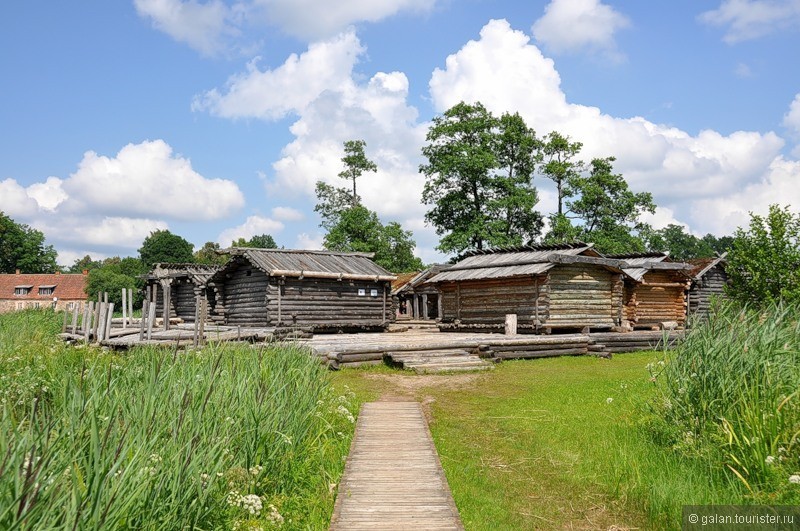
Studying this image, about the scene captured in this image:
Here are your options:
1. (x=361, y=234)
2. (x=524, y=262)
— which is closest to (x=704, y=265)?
(x=524, y=262)

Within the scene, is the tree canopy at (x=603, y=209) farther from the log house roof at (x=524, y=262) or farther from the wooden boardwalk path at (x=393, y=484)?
the wooden boardwalk path at (x=393, y=484)

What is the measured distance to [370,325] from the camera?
1198 inches

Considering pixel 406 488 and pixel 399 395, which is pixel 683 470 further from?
pixel 399 395

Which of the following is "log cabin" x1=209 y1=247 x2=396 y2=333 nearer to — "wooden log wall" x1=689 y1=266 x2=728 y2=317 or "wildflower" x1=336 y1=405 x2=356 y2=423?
"wildflower" x1=336 y1=405 x2=356 y2=423

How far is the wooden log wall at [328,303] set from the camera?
89.4 ft

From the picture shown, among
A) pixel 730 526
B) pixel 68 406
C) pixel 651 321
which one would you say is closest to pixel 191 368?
pixel 68 406

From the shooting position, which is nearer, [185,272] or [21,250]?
[185,272]

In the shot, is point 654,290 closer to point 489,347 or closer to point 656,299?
point 656,299

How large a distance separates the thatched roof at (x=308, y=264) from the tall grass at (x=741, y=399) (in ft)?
67.2

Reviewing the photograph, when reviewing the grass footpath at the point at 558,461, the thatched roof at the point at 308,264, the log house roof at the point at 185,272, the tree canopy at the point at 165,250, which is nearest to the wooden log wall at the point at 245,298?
the thatched roof at the point at 308,264

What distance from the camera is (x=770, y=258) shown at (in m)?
19.2

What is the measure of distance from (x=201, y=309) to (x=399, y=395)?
9353 millimetres

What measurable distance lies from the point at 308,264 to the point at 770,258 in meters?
19.7

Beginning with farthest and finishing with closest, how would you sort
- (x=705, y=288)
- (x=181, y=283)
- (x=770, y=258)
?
(x=181, y=283), (x=705, y=288), (x=770, y=258)
